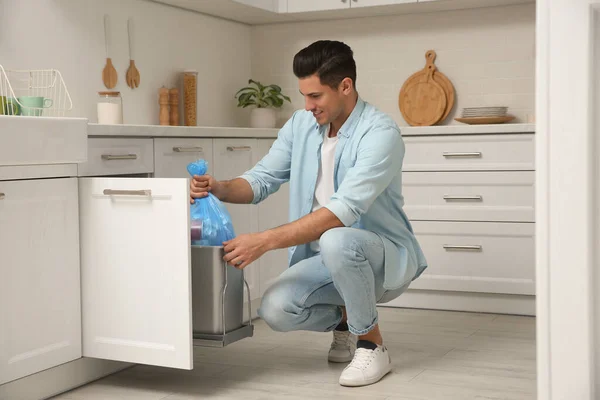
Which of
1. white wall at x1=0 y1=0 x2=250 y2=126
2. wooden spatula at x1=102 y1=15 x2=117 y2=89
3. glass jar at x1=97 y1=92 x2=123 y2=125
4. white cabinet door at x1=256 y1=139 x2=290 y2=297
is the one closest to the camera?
white wall at x1=0 y1=0 x2=250 y2=126

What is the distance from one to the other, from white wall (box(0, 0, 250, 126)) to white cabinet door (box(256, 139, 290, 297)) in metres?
0.65

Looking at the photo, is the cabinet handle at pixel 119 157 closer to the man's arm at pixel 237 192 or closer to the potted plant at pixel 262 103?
the man's arm at pixel 237 192

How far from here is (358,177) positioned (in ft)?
8.27

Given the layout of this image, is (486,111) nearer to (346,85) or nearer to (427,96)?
(427,96)

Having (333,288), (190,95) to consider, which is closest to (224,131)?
(190,95)

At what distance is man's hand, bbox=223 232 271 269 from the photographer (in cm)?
241

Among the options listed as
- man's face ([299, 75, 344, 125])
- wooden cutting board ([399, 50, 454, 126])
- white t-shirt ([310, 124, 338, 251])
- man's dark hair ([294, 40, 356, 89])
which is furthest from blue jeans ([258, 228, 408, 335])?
wooden cutting board ([399, 50, 454, 126])

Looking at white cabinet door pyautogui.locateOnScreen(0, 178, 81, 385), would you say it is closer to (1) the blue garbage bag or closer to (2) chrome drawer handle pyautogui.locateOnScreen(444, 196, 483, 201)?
(1) the blue garbage bag

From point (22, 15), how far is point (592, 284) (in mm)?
2822

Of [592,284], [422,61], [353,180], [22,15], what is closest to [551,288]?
[592,284]

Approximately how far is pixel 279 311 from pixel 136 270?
19.1 inches

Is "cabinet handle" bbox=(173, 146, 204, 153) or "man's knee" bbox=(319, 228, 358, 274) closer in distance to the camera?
"man's knee" bbox=(319, 228, 358, 274)

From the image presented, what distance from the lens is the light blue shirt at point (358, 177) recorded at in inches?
99.9

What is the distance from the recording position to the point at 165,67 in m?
4.17
